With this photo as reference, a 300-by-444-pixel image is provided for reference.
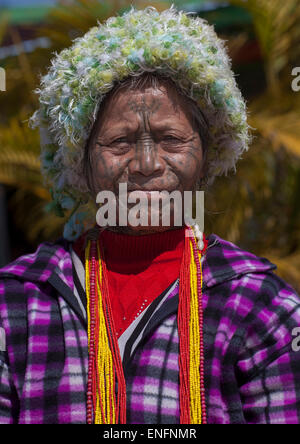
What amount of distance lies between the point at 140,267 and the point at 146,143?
41 centimetres

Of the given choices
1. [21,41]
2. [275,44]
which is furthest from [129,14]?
[21,41]

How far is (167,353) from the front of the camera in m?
1.51

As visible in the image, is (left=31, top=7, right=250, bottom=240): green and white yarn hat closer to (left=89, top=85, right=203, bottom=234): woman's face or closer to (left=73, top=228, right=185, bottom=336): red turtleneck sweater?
(left=89, top=85, right=203, bottom=234): woman's face

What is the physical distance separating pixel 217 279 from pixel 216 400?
1.17ft

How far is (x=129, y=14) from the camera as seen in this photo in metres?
1.68

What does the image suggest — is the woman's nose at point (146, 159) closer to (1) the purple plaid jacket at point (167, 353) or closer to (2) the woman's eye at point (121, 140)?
(2) the woman's eye at point (121, 140)

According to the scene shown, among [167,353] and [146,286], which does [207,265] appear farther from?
[167,353]

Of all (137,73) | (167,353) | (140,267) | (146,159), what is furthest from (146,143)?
(167,353)

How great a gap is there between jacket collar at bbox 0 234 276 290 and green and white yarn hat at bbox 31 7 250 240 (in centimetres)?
23

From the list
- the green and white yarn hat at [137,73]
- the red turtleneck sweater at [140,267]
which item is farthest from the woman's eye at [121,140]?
the red turtleneck sweater at [140,267]

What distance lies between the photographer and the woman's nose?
1541mm

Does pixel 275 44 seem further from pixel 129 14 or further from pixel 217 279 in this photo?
pixel 217 279

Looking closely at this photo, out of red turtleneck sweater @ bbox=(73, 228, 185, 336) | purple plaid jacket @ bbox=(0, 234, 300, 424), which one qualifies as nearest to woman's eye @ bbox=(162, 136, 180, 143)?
red turtleneck sweater @ bbox=(73, 228, 185, 336)

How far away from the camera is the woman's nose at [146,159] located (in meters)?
1.54
